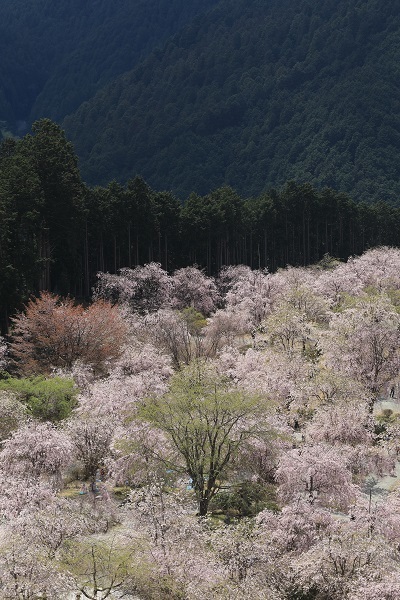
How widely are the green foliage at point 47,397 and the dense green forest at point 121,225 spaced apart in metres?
16.6

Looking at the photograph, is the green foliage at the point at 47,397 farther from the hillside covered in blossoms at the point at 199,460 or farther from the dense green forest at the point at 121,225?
the dense green forest at the point at 121,225

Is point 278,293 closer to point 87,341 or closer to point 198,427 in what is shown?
point 87,341

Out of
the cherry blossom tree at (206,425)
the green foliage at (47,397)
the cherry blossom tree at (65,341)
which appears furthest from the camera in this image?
the cherry blossom tree at (65,341)

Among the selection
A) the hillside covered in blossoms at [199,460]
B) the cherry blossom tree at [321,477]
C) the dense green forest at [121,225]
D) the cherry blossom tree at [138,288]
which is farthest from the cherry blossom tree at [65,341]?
the cherry blossom tree at [321,477]

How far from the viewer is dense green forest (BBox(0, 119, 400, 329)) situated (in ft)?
171

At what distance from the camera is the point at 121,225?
232 ft

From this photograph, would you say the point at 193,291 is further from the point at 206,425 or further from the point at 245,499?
the point at 206,425

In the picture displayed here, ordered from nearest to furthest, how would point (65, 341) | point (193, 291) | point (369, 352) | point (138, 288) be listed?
point (369, 352), point (65, 341), point (138, 288), point (193, 291)

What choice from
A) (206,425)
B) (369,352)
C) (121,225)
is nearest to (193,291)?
(121,225)

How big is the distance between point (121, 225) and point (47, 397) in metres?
41.3

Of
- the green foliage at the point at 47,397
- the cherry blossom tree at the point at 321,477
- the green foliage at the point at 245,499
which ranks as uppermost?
the green foliage at the point at 47,397

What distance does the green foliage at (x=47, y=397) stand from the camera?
31531 mm

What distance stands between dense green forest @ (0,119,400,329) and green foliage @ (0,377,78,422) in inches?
652

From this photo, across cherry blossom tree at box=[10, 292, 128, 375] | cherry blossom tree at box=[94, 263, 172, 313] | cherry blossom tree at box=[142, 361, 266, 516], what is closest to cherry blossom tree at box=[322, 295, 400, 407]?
cherry blossom tree at box=[142, 361, 266, 516]
